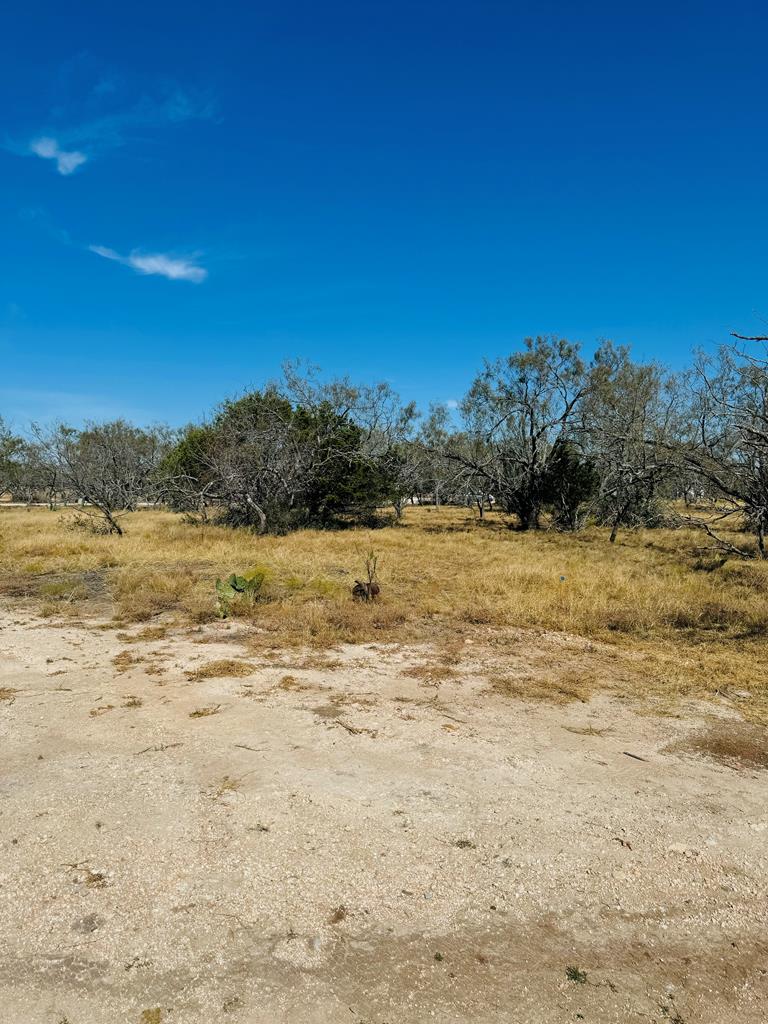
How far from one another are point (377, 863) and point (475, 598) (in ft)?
25.5

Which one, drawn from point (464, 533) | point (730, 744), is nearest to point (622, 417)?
point (464, 533)

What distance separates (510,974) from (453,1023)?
38 cm

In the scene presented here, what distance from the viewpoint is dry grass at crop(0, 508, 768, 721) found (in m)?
7.41

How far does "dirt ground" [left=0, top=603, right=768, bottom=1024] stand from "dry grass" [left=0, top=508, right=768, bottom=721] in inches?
60.6

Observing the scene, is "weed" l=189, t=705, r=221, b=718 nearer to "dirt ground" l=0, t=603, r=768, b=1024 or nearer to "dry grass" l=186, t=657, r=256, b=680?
"dirt ground" l=0, t=603, r=768, b=1024

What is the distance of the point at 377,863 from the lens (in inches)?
135

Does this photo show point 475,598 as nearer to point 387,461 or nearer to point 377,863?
point 377,863

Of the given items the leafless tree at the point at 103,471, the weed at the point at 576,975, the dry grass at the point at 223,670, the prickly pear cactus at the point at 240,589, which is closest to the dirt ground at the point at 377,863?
the weed at the point at 576,975

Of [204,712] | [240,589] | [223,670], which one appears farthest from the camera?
[240,589]

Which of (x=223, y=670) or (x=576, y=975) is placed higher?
(x=223, y=670)

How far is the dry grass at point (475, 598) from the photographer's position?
7410 millimetres

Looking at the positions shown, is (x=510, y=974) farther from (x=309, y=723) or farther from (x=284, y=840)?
(x=309, y=723)

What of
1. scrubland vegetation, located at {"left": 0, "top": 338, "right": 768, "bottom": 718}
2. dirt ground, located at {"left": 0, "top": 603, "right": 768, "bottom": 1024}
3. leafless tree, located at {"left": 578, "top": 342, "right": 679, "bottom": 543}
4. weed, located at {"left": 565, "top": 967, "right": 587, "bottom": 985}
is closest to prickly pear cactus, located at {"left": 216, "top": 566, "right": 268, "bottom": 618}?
scrubland vegetation, located at {"left": 0, "top": 338, "right": 768, "bottom": 718}

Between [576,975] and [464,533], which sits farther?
[464,533]
